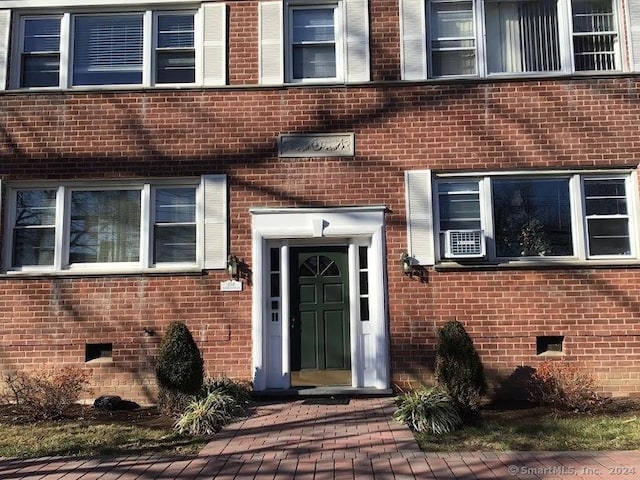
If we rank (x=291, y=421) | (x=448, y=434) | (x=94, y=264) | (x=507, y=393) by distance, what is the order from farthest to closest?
(x=94, y=264) < (x=507, y=393) < (x=291, y=421) < (x=448, y=434)

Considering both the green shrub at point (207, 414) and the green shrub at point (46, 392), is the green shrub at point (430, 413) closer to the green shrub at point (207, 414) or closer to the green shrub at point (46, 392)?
the green shrub at point (207, 414)

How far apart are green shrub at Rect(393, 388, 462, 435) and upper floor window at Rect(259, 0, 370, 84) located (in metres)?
4.74

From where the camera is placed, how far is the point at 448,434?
6348mm

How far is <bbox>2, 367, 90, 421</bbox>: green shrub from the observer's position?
751 centimetres

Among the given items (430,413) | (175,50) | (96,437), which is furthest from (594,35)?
(96,437)

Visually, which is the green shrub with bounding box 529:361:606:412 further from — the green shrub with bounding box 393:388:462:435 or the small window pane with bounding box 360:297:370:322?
the small window pane with bounding box 360:297:370:322

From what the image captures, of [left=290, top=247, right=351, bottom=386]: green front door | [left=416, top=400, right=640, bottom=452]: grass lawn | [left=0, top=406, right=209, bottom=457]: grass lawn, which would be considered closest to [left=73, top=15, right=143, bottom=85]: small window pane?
[left=290, top=247, right=351, bottom=386]: green front door

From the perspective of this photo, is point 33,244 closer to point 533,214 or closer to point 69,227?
point 69,227

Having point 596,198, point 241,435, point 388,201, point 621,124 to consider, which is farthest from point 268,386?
point 621,124

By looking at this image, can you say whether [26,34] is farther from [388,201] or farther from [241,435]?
[241,435]

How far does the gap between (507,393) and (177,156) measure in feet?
19.3

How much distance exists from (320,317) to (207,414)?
8.10 feet

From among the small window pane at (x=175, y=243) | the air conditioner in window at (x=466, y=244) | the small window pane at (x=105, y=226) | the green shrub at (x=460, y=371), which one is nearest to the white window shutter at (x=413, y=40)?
the air conditioner in window at (x=466, y=244)

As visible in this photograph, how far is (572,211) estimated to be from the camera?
862cm
